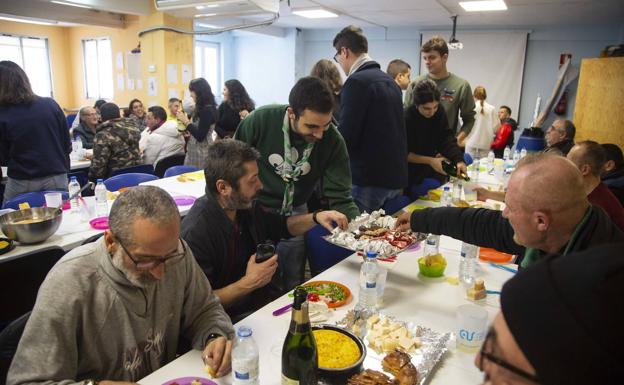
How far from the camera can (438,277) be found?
2256 mm

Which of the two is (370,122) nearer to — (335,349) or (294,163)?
(294,163)

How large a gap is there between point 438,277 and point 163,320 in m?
1.38

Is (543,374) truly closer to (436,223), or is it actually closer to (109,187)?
(436,223)

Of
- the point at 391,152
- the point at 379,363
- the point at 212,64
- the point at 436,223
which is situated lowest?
the point at 379,363

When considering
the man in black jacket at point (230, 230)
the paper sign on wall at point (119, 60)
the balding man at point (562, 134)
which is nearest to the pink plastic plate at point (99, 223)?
the man in black jacket at point (230, 230)

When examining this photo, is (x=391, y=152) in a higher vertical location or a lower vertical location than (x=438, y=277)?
higher

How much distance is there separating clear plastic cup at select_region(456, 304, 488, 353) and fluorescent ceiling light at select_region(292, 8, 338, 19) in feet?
25.3

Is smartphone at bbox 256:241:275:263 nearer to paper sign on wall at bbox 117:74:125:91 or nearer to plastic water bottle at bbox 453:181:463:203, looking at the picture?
plastic water bottle at bbox 453:181:463:203

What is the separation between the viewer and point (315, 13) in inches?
344

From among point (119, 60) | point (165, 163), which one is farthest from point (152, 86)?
point (165, 163)

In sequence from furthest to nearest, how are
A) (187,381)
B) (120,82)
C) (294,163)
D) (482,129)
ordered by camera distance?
1. (120,82)
2. (482,129)
3. (294,163)
4. (187,381)

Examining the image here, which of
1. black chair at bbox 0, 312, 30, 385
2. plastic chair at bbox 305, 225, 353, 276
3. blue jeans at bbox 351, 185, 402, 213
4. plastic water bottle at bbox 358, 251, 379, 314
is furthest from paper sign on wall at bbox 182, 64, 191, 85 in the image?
black chair at bbox 0, 312, 30, 385

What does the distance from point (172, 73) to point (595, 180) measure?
7456mm

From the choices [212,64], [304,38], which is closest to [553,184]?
[304,38]
